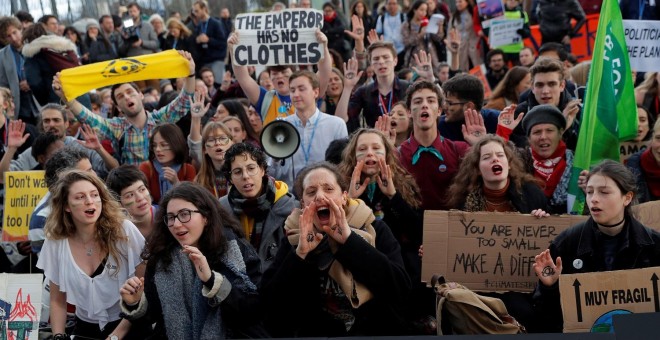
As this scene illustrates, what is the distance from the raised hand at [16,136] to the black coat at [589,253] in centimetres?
575

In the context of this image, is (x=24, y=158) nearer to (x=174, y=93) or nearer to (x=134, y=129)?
(x=134, y=129)

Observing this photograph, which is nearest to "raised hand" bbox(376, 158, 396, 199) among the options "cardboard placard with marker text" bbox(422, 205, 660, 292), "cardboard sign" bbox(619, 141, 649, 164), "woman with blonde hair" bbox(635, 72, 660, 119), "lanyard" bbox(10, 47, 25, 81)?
"cardboard placard with marker text" bbox(422, 205, 660, 292)

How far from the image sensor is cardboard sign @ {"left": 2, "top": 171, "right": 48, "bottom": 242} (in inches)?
366

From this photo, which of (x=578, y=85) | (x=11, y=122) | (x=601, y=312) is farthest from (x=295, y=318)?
(x=11, y=122)

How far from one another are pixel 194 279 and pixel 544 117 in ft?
9.80

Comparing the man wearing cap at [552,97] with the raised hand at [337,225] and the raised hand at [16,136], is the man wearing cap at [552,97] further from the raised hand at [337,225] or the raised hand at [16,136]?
the raised hand at [16,136]

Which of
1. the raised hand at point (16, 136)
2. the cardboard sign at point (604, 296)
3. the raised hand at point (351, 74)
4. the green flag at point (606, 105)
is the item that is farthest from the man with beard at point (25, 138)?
the cardboard sign at point (604, 296)

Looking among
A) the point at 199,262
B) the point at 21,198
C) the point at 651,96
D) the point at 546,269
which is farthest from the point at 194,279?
the point at 651,96

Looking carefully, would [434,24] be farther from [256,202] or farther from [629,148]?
[256,202]

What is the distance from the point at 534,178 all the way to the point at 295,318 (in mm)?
2090

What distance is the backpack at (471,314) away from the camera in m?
6.48

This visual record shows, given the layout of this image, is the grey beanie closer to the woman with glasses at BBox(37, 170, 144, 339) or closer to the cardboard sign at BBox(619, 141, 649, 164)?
the cardboard sign at BBox(619, 141, 649, 164)

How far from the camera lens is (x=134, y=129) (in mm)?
10273

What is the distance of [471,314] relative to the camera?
6.49 m
